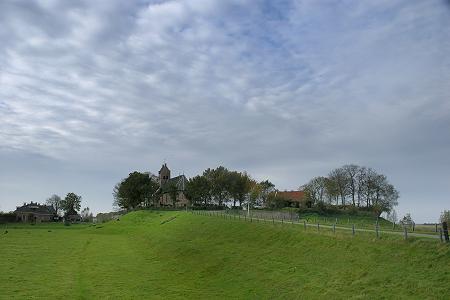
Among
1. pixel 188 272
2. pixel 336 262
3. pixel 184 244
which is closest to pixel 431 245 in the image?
pixel 336 262

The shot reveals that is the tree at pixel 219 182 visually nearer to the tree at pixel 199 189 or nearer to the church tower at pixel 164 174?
the tree at pixel 199 189

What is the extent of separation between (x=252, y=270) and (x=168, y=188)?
139342 mm

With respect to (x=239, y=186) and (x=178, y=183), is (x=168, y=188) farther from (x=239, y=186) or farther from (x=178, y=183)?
(x=239, y=186)

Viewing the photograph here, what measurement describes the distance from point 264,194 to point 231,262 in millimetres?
118381

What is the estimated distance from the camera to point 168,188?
172000mm

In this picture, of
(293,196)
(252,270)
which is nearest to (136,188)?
(293,196)

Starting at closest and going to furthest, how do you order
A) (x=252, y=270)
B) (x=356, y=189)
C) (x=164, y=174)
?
(x=252, y=270)
(x=356, y=189)
(x=164, y=174)

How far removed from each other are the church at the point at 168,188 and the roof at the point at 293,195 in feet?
115

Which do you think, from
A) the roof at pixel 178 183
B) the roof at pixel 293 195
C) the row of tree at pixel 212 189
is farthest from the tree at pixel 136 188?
the roof at pixel 293 195

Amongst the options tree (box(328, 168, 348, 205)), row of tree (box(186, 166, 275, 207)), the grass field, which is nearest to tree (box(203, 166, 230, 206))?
row of tree (box(186, 166, 275, 207))

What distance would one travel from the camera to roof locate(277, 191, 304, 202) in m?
156

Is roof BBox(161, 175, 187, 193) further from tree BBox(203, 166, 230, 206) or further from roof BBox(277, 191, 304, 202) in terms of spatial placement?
roof BBox(277, 191, 304, 202)

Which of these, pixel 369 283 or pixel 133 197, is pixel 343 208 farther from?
pixel 369 283

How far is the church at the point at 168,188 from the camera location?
555 feet
